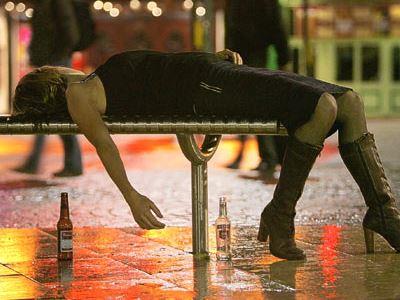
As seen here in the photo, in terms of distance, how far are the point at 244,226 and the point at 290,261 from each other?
68.2 inches

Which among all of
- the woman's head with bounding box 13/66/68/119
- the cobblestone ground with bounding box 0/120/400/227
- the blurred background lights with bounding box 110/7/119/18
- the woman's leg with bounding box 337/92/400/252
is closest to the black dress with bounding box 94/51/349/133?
the woman's leg with bounding box 337/92/400/252

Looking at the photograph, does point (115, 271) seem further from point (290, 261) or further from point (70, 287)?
point (290, 261)

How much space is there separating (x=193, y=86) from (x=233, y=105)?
229 millimetres

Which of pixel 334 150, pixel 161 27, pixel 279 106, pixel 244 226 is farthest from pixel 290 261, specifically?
pixel 161 27

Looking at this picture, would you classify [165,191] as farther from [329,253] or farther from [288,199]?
[288,199]

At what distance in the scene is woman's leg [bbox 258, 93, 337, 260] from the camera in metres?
5.69

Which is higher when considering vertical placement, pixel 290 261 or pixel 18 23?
pixel 18 23

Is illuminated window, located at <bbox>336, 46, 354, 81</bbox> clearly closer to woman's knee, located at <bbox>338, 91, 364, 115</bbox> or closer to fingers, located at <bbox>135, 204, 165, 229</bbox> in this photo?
woman's knee, located at <bbox>338, 91, 364, 115</bbox>

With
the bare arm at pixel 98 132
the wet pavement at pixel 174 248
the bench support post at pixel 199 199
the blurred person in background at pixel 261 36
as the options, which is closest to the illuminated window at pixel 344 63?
the blurred person in background at pixel 261 36

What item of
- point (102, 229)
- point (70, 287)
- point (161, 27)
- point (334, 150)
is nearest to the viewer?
point (70, 287)

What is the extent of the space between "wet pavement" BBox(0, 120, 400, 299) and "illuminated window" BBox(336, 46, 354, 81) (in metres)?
19.7

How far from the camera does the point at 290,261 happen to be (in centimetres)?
598

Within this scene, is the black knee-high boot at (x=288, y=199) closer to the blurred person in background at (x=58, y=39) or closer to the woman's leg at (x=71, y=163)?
the blurred person in background at (x=58, y=39)

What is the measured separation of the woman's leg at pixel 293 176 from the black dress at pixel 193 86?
97mm
